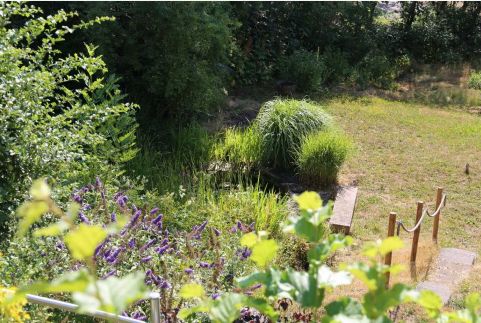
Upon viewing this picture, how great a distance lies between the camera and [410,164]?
27.3ft

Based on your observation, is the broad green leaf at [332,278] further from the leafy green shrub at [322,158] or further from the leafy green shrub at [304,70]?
the leafy green shrub at [304,70]

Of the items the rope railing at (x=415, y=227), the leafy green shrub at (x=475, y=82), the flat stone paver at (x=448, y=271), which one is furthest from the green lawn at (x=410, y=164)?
the leafy green shrub at (x=475, y=82)

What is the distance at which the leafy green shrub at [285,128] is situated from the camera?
765 cm

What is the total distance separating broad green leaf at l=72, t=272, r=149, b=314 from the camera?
783 mm

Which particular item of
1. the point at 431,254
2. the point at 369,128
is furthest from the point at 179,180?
the point at 369,128

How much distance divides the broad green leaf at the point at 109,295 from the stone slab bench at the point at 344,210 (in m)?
5.50

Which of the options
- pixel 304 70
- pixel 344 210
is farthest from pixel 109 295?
pixel 304 70

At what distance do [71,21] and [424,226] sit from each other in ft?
17.9

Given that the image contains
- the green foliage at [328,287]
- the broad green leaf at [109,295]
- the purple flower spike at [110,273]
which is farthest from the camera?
the purple flower spike at [110,273]

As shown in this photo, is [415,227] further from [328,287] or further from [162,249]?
[328,287]

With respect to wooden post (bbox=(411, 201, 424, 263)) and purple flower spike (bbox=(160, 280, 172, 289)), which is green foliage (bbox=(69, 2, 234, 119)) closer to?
wooden post (bbox=(411, 201, 424, 263))

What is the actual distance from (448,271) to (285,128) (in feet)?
10.1

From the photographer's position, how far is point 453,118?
10.4 m

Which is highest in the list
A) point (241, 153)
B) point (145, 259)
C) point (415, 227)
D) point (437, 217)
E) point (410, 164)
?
point (145, 259)
